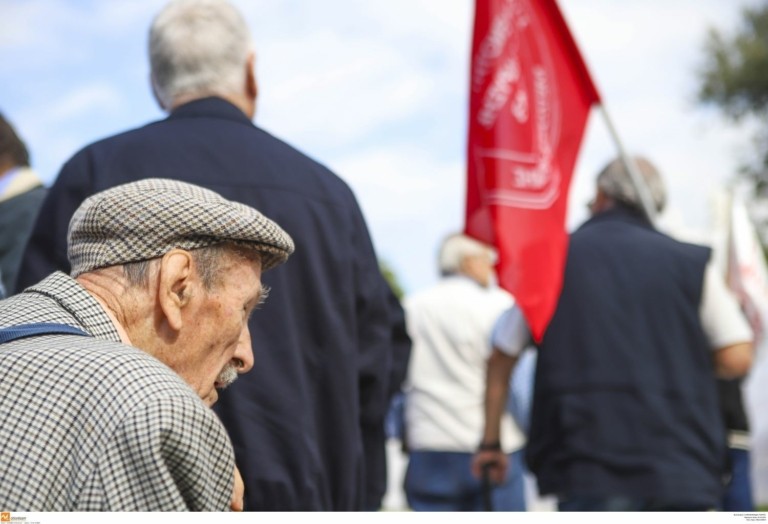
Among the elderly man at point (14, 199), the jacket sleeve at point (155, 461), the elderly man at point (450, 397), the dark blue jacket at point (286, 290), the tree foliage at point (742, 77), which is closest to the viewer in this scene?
the jacket sleeve at point (155, 461)

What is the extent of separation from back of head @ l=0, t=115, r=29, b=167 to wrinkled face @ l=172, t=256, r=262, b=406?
2718 millimetres

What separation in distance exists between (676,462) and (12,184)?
256 centimetres

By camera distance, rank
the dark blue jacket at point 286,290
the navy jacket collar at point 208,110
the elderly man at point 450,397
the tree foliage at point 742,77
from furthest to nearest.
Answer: the tree foliage at point 742,77
the elderly man at point 450,397
the navy jacket collar at point 208,110
the dark blue jacket at point 286,290

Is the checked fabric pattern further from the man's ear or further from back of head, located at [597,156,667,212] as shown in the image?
back of head, located at [597,156,667,212]

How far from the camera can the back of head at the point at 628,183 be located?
492 cm

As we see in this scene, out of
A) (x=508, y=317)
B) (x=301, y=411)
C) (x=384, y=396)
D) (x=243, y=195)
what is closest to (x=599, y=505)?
(x=508, y=317)

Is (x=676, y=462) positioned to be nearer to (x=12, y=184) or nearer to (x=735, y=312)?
(x=735, y=312)

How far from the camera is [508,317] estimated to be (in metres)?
4.92

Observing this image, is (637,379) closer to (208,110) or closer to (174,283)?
(208,110)

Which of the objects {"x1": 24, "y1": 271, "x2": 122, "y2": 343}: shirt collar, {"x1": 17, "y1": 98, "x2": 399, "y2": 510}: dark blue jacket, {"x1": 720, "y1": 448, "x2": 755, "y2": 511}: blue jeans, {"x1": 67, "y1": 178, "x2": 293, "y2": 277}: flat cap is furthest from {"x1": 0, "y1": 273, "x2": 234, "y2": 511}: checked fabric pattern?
{"x1": 720, "y1": 448, "x2": 755, "y2": 511}: blue jeans

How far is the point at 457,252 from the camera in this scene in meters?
6.86

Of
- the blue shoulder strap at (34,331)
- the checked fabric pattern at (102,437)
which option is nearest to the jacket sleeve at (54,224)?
the blue shoulder strap at (34,331)

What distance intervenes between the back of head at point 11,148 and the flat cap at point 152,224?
8.75ft

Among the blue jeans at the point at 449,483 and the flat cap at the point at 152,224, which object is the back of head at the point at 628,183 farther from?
the flat cap at the point at 152,224
